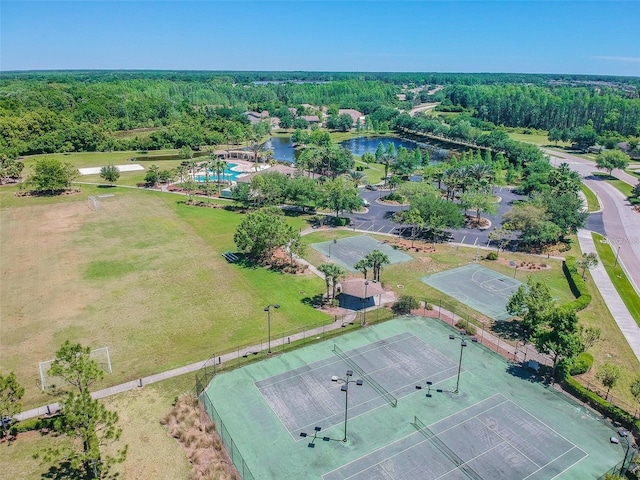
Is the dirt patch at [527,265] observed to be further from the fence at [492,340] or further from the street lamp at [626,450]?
the street lamp at [626,450]

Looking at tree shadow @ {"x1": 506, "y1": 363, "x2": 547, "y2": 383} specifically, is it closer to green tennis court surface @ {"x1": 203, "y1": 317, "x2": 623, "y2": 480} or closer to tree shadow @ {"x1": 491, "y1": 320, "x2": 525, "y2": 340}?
→ green tennis court surface @ {"x1": 203, "y1": 317, "x2": 623, "y2": 480}

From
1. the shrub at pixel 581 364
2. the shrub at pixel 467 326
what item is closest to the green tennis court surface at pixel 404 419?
the shrub at pixel 467 326

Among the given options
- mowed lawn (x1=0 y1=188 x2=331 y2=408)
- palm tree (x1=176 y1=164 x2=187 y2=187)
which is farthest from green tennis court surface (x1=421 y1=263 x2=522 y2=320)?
palm tree (x1=176 y1=164 x2=187 y2=187)

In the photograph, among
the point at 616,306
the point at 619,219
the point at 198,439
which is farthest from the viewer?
the point at 619,219

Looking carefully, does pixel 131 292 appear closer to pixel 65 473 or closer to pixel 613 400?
pixel 65 473

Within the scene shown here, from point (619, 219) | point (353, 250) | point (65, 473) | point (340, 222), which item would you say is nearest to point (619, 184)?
point (619, 219)

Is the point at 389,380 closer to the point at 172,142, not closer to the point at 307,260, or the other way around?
the point at 307,260

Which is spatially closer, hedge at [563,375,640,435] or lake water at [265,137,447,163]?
hedge at [563,375,640,435]
